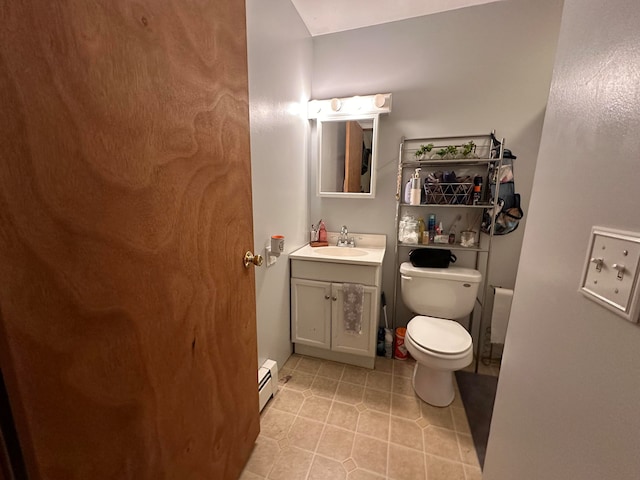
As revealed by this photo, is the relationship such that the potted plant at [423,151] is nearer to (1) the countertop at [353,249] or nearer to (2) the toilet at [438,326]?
(1) the countertop at [353,249]

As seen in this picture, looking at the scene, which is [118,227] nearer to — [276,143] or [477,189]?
[276,143]

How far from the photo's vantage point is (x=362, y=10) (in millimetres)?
1697

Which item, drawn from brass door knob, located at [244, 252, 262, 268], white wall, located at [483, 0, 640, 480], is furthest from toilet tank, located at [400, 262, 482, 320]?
brass door knob, located at [244, 252, 262, 268]

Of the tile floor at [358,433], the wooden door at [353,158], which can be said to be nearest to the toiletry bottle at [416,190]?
the wooden door at [353,158]

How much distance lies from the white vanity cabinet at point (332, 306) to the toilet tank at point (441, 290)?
0.76 ft

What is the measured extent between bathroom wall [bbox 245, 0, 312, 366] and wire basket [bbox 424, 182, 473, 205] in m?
0.94

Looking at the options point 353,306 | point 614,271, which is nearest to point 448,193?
point 353,306

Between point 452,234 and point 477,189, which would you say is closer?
point 477,189

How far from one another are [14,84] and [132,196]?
0.76 feet

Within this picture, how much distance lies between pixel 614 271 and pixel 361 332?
57.1 inches

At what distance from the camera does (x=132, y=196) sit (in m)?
0.56

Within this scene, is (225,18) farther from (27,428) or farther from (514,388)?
(514,388)

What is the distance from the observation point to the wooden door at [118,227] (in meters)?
0.40

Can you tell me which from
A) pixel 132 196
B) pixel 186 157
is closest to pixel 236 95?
pixel 186 157
